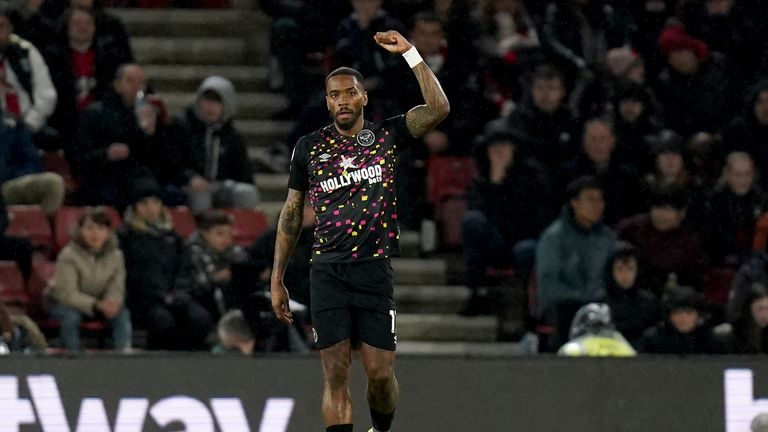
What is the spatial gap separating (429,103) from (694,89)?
7.12 metres

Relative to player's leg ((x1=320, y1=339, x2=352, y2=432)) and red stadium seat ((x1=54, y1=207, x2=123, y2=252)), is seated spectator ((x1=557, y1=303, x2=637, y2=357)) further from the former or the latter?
red stadium seat ((x1=54, y1=207, x2=123, y2=252))

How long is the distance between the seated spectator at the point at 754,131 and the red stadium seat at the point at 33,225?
17.9 feet

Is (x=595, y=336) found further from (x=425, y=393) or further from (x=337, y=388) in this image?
(x=337, y=388)

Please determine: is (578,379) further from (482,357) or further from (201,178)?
(201,178)

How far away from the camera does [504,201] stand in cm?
1391

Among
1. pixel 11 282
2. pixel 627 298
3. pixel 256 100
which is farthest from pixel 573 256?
pixel 11 282

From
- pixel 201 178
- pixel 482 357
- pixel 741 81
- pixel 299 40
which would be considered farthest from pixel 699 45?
pixel 482 357

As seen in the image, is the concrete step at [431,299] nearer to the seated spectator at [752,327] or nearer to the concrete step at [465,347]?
the concrete step at [465,347]

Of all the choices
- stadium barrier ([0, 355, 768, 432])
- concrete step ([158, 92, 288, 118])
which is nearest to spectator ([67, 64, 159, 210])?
concrete step ([158, 92, 288, 118])

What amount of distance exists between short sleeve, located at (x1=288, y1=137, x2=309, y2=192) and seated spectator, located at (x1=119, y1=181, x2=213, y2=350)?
3717mm

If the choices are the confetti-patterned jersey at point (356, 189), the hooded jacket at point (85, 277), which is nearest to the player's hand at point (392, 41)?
the confetti-patterned jersey at point (356, 189)

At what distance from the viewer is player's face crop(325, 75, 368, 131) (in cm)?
898

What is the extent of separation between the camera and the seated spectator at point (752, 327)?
42.1 ft

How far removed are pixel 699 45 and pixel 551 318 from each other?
3861 mm
